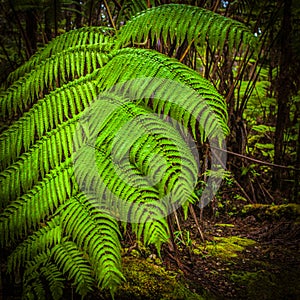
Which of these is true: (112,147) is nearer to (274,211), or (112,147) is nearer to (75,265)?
(75,265)

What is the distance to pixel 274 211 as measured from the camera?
3072 mm

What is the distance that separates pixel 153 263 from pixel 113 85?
4.15 ft

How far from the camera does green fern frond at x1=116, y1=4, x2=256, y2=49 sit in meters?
0.95

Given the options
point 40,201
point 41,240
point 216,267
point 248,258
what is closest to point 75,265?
point 41,240

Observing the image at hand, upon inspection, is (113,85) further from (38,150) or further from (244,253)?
(244,253)

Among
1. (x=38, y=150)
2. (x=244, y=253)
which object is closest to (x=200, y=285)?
(x=244, y=253)

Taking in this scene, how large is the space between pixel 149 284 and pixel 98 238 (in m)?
0.94

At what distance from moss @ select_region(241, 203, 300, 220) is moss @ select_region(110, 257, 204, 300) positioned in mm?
1623

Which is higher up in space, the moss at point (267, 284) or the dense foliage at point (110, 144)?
the dense foliage at point (110, 144)

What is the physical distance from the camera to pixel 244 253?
7.55 ft

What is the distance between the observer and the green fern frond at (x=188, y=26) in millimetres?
949

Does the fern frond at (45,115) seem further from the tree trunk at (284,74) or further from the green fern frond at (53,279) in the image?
the tree trunk at (284,74)

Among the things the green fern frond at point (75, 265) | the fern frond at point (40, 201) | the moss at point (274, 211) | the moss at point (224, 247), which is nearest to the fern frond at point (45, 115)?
the fern frond at point (40, 201)

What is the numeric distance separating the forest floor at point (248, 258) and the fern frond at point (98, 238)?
1.06 metres
